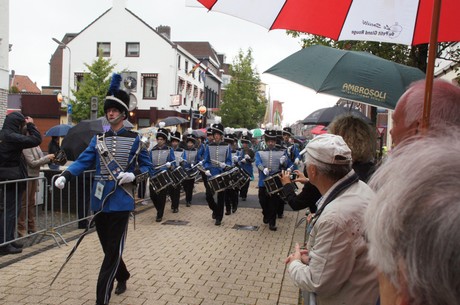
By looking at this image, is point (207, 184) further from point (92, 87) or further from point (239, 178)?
point (92, 87)

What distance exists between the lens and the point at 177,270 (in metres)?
5.99

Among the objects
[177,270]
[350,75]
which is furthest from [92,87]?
[350,75]

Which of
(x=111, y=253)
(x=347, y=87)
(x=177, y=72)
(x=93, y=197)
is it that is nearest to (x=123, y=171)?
(x=93, y=197)

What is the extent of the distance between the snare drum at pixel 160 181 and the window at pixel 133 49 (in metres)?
31.9

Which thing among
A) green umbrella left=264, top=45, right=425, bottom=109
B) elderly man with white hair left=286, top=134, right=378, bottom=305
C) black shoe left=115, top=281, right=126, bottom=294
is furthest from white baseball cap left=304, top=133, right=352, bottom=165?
black shoe left=115, top=281, right=126, bottom=294

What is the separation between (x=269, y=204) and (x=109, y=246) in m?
5.23

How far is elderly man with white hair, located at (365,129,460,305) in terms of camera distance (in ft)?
2.71

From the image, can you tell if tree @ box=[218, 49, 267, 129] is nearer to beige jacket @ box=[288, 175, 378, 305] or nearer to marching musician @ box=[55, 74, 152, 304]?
marching musician @ box=[55, 74, 152, 304]

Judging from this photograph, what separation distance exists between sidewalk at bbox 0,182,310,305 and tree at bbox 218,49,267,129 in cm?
4089

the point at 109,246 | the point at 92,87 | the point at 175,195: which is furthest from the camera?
the point at 92,87

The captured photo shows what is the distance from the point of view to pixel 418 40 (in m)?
3.67

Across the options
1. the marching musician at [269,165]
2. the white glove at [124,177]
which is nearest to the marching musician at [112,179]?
the white glove at [124,177]

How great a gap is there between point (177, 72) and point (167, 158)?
29.6 metres

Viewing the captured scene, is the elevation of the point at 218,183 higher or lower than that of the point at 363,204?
lower
